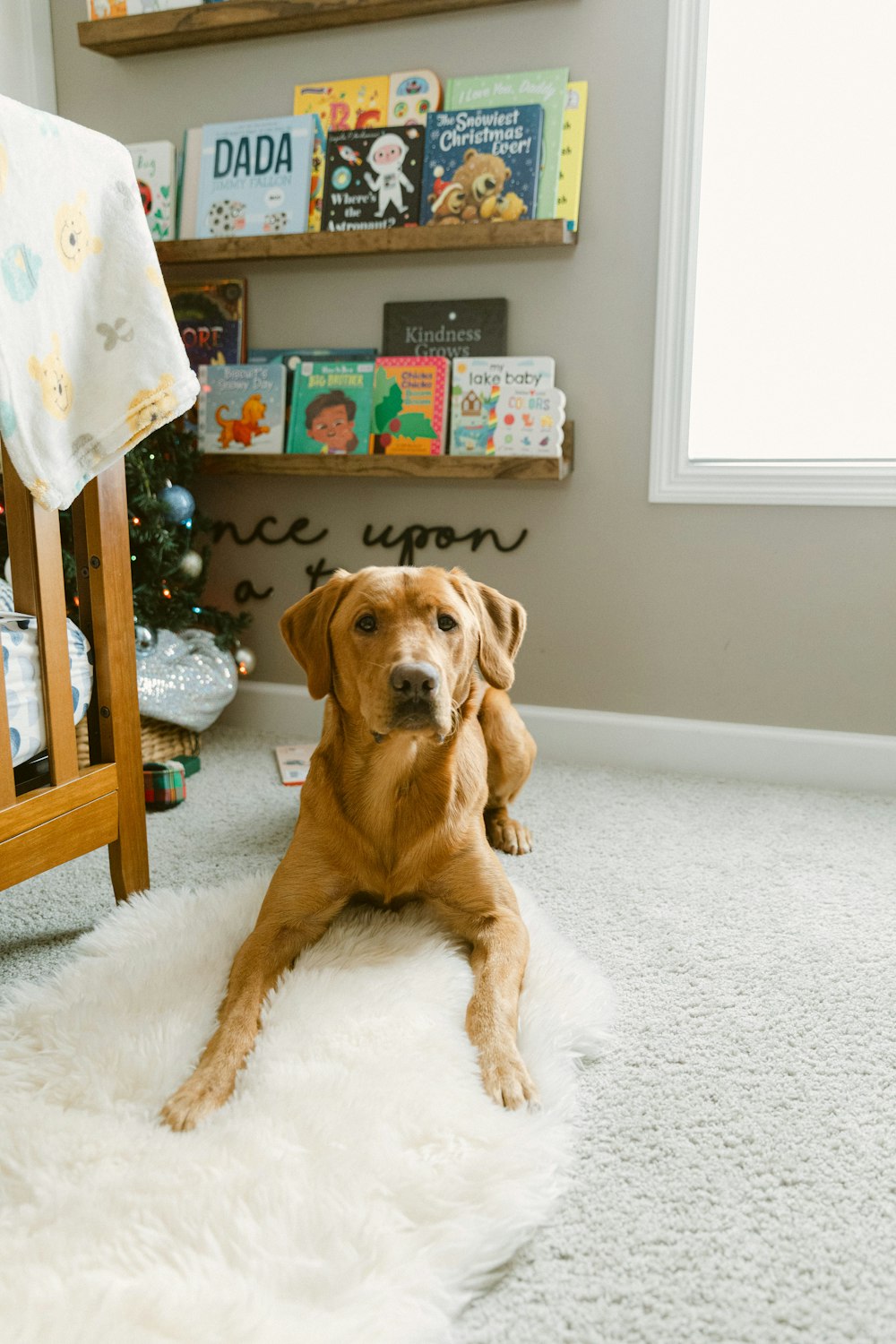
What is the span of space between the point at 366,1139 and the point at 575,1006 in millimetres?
446

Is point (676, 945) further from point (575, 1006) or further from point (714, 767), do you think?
point (714, 767)

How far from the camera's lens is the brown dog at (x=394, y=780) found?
1519 mm

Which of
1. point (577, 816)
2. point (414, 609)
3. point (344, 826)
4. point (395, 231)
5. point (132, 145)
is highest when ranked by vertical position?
point (132, 145)

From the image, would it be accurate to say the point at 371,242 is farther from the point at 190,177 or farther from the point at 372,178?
the point at 190,177

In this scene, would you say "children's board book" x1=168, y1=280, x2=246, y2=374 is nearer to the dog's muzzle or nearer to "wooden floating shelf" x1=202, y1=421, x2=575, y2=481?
"wooden floating shelf" x1=202, y1=421, x2=575, y2=481

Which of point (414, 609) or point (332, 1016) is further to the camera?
point (414, 609)

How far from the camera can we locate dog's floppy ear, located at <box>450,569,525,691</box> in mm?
1760

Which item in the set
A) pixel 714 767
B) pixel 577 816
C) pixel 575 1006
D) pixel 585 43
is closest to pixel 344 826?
pixel 575 1006

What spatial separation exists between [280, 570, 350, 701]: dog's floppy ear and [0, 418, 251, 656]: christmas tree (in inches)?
38.4

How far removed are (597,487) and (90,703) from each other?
1554mm

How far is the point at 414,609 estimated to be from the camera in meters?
1.61

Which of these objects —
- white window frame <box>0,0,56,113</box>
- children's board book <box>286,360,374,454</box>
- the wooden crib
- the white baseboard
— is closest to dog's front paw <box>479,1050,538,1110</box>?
the wooden crib

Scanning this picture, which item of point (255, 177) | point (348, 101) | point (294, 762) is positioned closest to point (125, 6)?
point (255, 177)

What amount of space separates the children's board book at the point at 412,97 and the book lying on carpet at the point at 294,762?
5.69 feet
